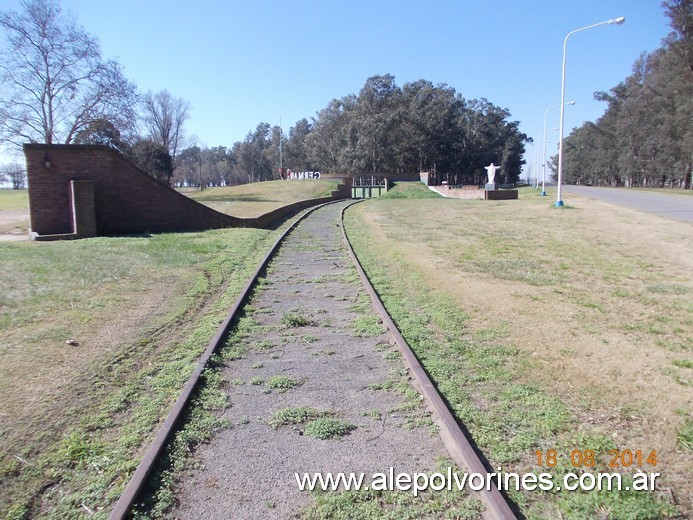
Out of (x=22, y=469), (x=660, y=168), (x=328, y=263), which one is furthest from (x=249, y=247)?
(x=660, y=168)

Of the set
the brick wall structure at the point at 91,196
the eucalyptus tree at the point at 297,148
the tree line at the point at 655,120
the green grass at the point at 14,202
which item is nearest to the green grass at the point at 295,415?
the brick wall structure at the point at 91,196

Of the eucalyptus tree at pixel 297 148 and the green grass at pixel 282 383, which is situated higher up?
the eucalyptus tree at pixel 297 148

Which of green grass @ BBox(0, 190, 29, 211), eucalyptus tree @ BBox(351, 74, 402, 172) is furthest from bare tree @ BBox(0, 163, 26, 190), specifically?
eucalyptus tree @ BBox(351, 74, 402, 172)

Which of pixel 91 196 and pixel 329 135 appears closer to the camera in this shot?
pixel 91 196

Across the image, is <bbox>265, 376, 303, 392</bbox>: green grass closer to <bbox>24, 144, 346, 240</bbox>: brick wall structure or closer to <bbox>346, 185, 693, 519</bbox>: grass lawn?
<bbox>346, 185, 693, 519</bbox>: grass lawn

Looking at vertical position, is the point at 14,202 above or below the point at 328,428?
above

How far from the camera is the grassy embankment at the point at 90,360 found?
326 centimetres

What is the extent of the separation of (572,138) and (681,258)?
155885mm

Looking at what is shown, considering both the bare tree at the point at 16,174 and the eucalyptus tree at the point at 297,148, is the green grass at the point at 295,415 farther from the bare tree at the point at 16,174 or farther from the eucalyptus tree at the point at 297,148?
the eucalyptus tree at the point at 297,148

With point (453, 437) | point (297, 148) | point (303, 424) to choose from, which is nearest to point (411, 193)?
point (303, 424)

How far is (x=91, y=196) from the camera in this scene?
14984 mm

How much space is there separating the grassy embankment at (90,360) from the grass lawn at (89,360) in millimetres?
11

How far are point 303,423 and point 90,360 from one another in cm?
274

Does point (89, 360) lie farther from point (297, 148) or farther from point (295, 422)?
point (297, 148)
